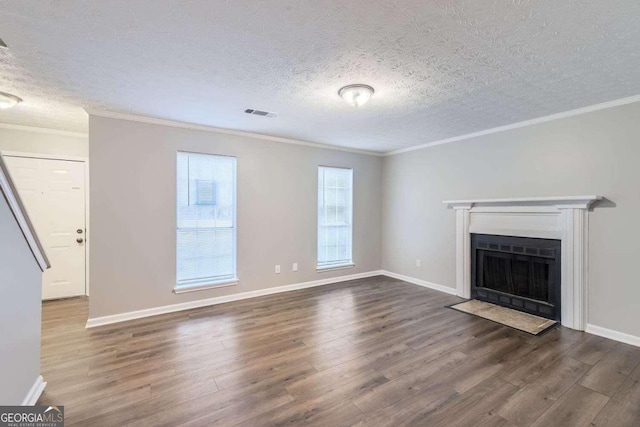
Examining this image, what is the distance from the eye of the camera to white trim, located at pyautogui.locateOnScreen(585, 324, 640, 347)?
2900mm

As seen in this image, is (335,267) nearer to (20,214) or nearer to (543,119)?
(543,119)

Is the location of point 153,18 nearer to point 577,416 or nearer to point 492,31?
point 492,31

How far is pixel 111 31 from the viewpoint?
6.13 feet

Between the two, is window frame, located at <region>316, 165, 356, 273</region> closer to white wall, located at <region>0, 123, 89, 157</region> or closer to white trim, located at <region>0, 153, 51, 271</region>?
white trim, located at <region>0, 153, 51, 271</region>

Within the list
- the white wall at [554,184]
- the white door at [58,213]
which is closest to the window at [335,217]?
the white wall at [554,184]

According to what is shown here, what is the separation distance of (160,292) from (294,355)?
2.17 m

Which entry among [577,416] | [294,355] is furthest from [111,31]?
[577,416]

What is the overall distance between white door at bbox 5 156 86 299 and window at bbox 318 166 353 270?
381cm

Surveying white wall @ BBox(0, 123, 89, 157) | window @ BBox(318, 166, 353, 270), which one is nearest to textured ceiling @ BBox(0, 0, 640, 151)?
white wall @ BBox(0, 123, 89, 157)

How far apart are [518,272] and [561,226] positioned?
0.81 metres

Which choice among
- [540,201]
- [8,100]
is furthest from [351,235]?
[8,100]

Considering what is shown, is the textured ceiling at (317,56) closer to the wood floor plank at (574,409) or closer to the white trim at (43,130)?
the white trim at (43,130)

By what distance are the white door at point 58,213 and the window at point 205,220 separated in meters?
1.96

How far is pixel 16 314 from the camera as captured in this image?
5.90 ft
